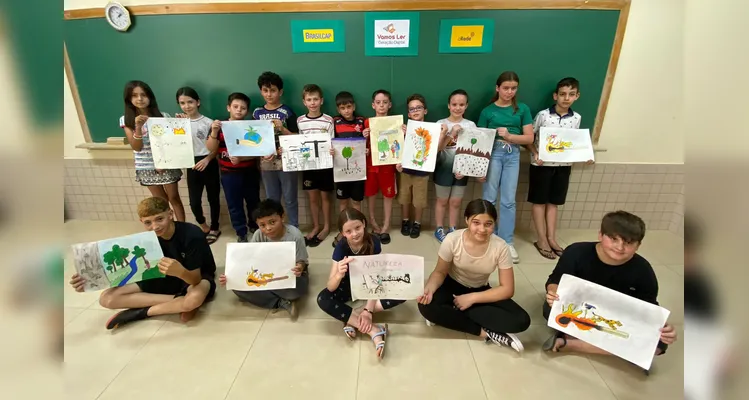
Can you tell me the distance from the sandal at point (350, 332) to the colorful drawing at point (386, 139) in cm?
137

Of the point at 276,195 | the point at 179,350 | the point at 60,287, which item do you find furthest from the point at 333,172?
the point at 60,287

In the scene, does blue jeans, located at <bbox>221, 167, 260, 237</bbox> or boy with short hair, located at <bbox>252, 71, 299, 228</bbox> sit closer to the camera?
boy with short hair, located at <bbox>252, 71, 299, 228</bbox>

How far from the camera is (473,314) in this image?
1.92 meters

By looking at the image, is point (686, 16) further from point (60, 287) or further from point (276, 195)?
point (276, 195)

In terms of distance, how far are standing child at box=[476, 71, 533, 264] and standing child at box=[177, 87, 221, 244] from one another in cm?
240

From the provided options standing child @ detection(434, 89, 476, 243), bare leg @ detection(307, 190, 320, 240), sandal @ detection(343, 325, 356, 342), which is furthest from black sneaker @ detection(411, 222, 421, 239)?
sandal @ detection(343, 325, 356, 342)

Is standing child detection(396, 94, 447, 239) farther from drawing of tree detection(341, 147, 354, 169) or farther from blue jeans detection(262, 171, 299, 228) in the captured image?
blue jeans detection(262, 171, 299, 228)

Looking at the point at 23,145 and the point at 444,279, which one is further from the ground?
the point at 23,145

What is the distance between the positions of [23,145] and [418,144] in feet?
8.32

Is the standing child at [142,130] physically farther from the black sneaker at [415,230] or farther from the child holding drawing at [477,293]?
the child holding drawing at [477,293]

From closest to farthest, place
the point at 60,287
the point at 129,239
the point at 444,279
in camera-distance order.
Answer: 1. the point at 60,287
2. the point at 129,239
3. the point at 444,279

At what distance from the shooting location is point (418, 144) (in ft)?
9.00

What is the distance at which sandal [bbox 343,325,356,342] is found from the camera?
1.95 metres

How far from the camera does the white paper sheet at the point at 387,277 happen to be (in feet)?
6.18
